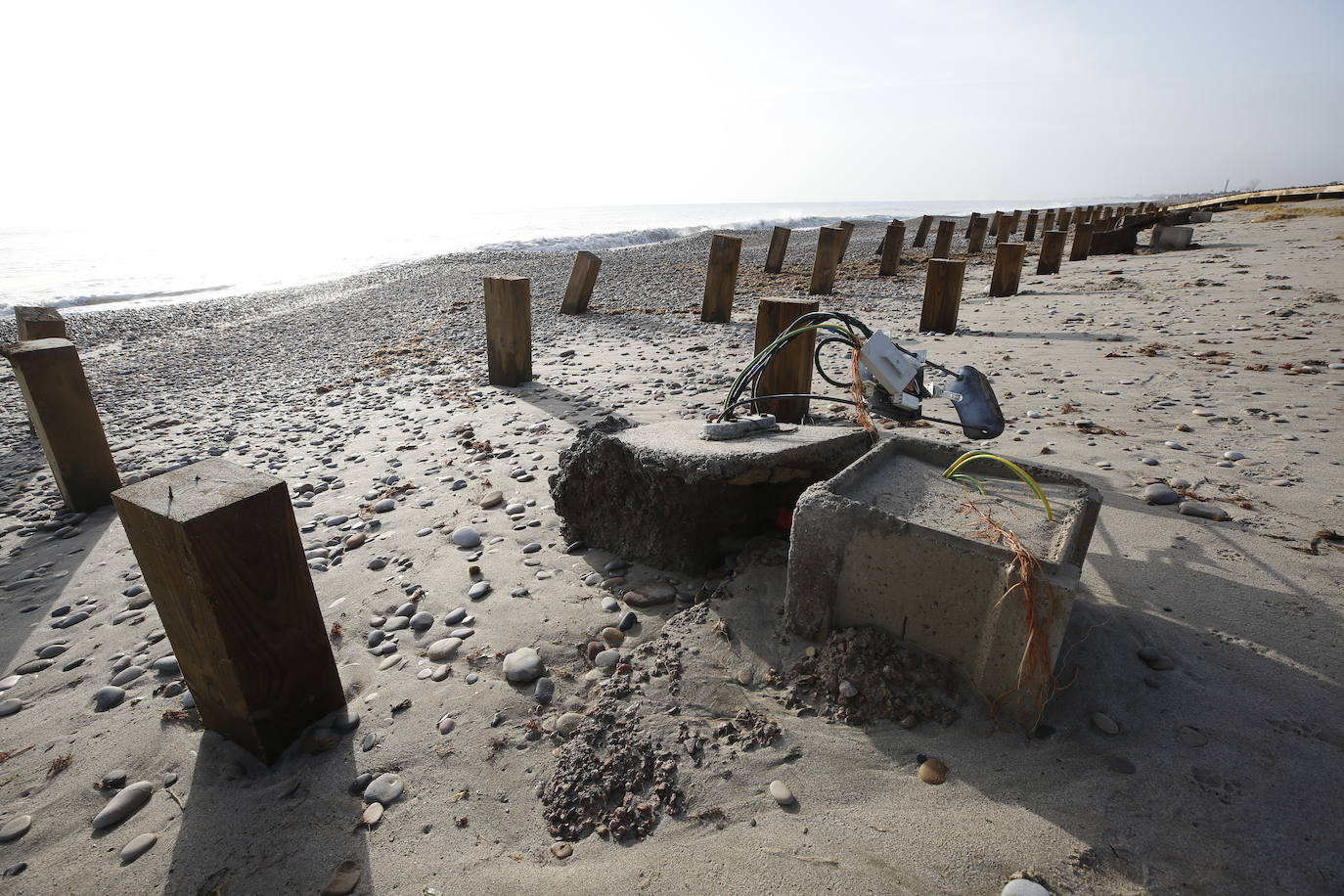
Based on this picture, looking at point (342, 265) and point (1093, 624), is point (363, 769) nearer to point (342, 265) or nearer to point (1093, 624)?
point (1093, 624)

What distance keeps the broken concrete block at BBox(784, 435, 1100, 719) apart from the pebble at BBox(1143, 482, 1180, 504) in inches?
51.5

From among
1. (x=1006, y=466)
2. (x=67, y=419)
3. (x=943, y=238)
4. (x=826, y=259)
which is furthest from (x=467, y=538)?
(x=943, y=238)

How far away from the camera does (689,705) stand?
2211mm

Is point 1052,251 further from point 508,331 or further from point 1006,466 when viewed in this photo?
point 1006,466

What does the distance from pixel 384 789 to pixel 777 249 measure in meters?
13.5

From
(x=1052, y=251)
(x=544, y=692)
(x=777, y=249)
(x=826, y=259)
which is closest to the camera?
(x=544, y=692)

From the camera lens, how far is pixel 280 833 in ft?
6.52

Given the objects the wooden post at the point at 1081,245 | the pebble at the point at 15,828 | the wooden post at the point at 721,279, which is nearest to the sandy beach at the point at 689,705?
the pebble at the point at 15,828

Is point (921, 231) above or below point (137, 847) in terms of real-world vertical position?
above

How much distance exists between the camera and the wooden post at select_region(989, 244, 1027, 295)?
9.87 m

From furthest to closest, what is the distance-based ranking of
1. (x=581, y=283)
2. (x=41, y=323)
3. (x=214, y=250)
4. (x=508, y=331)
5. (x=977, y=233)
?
(x=214, y=250) < (x=977, y=233) < (x=581, y=283) < (x=508, y=331) < (x=41, y=323)

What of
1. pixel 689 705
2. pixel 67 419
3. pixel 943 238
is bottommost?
pixel 689 705

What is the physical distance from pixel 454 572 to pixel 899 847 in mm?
2394

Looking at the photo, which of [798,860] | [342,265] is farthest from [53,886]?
[342,265]
